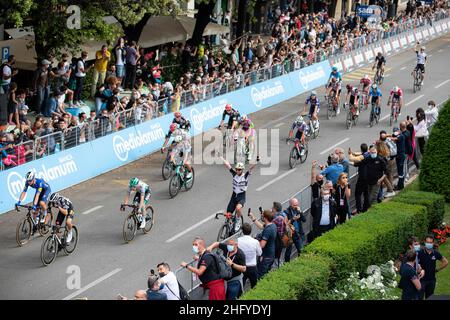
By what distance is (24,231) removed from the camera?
23.5 m

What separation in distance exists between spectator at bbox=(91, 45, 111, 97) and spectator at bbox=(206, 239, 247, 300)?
16446 millimetres

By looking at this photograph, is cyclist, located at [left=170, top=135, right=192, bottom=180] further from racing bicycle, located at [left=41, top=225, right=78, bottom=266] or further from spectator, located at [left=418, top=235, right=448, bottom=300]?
spectator, located at [left=418, top=235, right=448, bottom=300]

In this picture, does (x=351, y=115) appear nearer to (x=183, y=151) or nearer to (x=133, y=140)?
(x=133, y=140)

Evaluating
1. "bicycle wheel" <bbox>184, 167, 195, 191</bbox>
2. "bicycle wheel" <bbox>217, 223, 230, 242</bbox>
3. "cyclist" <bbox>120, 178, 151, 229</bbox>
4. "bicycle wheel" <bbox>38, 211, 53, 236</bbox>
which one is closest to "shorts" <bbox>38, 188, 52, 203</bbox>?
"bicycle wheel" <bbox>38, 211, 53, 236</bbox>

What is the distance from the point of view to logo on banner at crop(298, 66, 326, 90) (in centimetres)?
4191

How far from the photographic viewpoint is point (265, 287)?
55.6 ft

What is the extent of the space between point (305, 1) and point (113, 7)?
29.4 m

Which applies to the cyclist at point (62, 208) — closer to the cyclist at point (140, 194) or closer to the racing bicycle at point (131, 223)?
the cyclist at point (140, 194)

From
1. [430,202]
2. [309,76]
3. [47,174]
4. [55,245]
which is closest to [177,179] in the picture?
[47,174]

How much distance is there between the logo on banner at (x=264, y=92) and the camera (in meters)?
38.2

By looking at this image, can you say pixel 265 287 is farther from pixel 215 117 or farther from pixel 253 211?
pixel 215 117

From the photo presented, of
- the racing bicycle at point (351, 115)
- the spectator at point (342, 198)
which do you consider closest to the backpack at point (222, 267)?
the spectator at point (342, 198)

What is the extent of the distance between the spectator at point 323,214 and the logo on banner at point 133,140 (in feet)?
31.1
